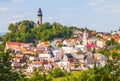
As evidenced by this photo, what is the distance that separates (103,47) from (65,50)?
9038mm

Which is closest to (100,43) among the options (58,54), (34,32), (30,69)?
(58,54)

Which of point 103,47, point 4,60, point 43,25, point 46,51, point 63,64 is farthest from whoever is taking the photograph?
point 43,25

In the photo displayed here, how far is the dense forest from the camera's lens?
92.8 metres

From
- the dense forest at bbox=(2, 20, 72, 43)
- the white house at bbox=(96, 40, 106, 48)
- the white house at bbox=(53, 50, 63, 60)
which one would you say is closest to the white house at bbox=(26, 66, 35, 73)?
the white house at bbox=(53, 50, 63, 60)

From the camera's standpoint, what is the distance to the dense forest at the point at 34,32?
9281 cm

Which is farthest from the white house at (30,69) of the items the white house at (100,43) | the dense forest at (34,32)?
the dense forest at (34,32)

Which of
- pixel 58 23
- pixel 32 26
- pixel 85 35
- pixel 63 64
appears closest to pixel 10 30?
pixel 32 26

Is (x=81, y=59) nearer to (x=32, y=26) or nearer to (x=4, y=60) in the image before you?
(x=32, y=26)

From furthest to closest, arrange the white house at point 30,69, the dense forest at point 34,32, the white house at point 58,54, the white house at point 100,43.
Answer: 1. the dense forest at point 34,32
2. the white house at point 100,43
3. the white house at point 58,54
4. the white house at point 30,69

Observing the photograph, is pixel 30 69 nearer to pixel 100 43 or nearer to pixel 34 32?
pixel 100 43

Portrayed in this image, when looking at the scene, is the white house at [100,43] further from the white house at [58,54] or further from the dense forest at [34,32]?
the white house at [58,54]

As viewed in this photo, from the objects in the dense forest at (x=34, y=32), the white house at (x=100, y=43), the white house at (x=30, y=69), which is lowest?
the white house at (x=30, y=69)

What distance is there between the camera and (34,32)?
94750 mm

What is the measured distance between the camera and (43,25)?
99.6 m
